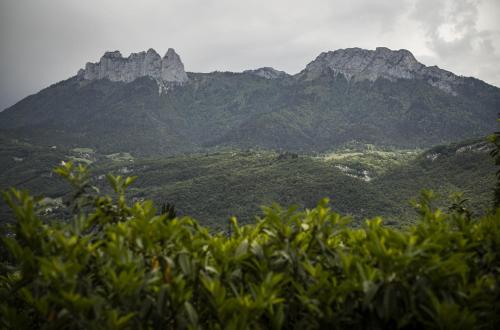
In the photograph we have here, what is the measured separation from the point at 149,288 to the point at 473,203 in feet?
462

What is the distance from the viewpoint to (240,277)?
3494 mm

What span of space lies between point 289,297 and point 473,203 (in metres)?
140

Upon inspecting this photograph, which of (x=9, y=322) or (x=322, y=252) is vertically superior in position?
(x=322, y=252)

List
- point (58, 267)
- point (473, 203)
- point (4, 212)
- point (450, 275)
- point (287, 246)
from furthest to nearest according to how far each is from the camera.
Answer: point (4, 212)
point (473, 203)
point (287, 246)
point (450, 275)
point (58, 267)

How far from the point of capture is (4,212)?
154875 mm

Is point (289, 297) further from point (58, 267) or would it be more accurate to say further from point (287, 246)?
point (58, 267)

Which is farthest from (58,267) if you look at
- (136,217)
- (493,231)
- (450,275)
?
(493,231)

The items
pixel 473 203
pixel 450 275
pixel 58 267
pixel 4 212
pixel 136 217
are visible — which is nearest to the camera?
pixel 58 267

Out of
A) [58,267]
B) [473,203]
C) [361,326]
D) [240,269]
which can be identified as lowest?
[473,203]

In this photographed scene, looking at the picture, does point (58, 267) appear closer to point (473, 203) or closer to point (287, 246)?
point (287, 246)

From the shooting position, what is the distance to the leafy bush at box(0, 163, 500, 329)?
2.95m

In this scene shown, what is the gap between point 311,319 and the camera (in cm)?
326

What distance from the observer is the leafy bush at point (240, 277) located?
2949 mm

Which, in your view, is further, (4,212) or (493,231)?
(4,212)
